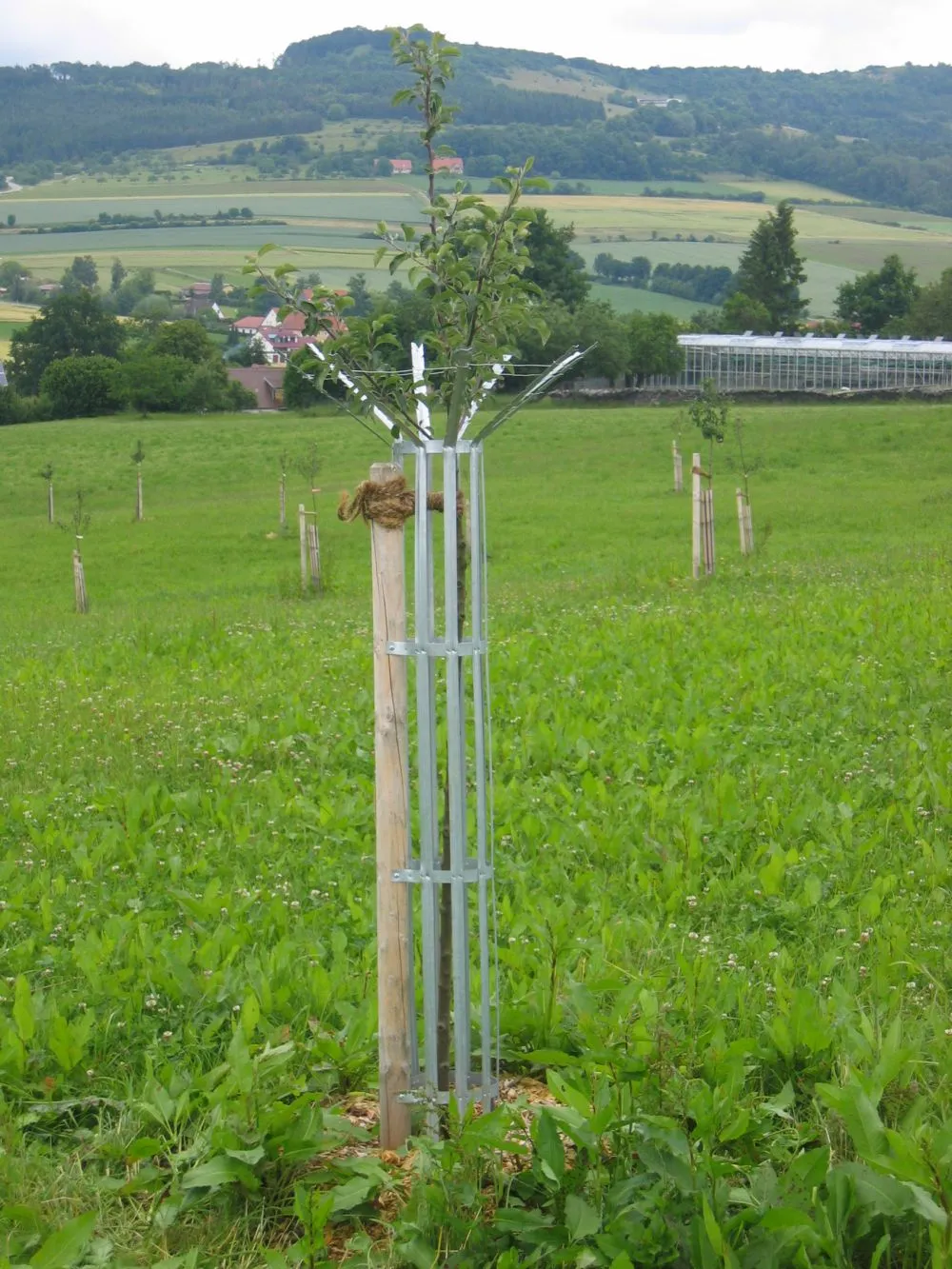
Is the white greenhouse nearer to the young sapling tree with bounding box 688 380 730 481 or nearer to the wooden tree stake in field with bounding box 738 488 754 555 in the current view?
the young sapling tree with bounding box 688 380 730 481

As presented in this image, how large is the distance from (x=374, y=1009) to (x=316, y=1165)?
2.81 feet

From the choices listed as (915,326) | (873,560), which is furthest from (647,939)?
(915,326)

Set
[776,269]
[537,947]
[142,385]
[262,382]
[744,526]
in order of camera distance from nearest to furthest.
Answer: [537,947]
[744,526]
[142,385]
[262,382]
[776,269]

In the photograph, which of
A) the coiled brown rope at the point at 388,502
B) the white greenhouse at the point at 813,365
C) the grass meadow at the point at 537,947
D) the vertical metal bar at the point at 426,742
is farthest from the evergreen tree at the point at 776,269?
the vertical metal bar at the point at 426,742

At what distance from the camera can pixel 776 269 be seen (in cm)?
9475

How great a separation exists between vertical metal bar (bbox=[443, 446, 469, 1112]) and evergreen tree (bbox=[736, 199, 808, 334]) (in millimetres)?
93689

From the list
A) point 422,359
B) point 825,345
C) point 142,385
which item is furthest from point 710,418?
point 142,385

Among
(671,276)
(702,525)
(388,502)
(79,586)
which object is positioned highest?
(671,276)

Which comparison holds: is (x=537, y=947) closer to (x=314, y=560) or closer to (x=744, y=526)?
(x=314, y=560)

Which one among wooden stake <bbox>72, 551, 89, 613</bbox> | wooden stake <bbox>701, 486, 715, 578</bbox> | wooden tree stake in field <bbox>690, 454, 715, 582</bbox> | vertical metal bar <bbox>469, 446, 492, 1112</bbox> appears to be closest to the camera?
vertical metal bar <bbox>469, 446, 492, 1112</bbox>

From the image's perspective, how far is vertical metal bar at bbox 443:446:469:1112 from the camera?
4.28 meters

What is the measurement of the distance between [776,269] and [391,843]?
96.0 meters

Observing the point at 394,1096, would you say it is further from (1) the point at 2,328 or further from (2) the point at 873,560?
(1) the point at 2,328

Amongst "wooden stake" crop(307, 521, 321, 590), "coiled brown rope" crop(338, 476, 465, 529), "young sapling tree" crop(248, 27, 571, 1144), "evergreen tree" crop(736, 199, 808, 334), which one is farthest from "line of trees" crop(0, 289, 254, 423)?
"coiled brown rope" crop(338, 476, 465, 529)
